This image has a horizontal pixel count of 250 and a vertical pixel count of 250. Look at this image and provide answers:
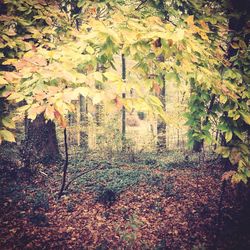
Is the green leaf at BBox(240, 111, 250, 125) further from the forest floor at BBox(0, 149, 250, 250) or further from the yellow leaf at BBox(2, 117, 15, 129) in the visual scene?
the forest floor at BBox(0, 149, 250, 250)

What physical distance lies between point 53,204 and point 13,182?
175cm

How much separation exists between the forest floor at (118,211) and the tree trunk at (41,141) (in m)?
0.47

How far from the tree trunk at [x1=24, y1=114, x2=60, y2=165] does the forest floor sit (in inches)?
18.4

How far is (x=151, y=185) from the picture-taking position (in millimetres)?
8047

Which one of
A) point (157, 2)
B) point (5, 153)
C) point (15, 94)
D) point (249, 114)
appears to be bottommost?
point (5, 153)

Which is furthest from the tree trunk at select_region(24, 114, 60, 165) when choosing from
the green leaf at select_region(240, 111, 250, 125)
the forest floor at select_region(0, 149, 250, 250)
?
the green leaf at select_region(240, 111, 250, 125)

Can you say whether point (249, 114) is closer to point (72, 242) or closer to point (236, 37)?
point (236, 37)

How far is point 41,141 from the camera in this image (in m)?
8.87

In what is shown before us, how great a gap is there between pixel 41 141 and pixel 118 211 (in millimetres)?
3982

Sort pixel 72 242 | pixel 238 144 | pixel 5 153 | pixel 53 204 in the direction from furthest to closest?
pixel 5 153
pixel 53 204
pixel 72 242
pixel 238 144

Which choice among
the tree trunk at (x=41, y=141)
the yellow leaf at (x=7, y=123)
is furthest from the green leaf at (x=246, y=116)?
the tree trunk at (x=41, y=141)

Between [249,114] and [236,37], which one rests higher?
[236,37]

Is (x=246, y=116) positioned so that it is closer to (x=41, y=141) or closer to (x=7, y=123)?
(x=7, y=123)

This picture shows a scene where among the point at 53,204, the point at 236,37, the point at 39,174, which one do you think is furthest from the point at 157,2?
the point at 39,174
